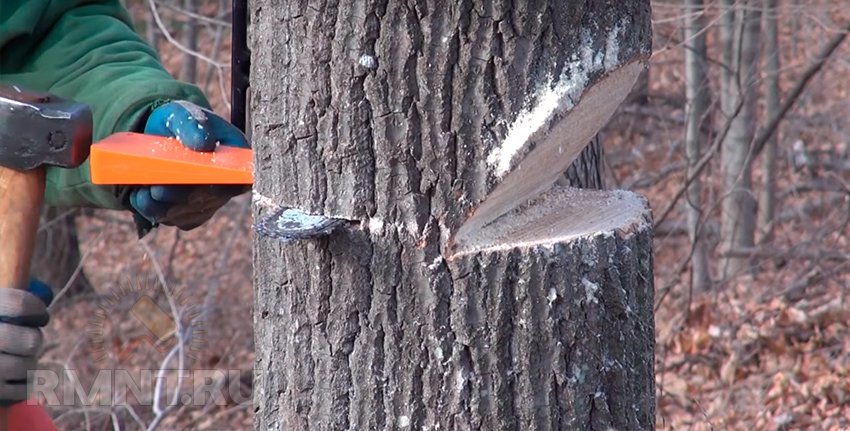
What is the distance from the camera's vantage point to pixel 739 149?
5.41 meters

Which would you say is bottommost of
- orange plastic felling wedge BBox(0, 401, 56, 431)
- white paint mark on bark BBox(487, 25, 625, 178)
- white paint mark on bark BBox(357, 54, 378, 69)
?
orange plastic felling wedge BBox(0, 401, 56, 431)

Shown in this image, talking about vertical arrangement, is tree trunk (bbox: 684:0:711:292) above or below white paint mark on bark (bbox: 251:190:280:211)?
above

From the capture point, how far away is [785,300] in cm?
511

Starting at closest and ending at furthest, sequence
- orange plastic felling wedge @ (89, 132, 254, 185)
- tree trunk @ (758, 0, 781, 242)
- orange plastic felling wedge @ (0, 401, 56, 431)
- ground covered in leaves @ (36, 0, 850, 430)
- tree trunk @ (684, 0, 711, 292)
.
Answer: orange plastic felling wedge @ (89, 132, 254, 185) → orange plastic felling wedge @ (0, 401, 56, 431) → ground covered in leaves @ (36, 0, 850, 430) → tree trunk @ (684, 0, 711, 292) → tree trunk @ (758, 0, 781, 242)

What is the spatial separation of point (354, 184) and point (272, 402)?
18.8 inches

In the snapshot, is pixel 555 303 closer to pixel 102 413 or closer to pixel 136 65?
pixel 136 65

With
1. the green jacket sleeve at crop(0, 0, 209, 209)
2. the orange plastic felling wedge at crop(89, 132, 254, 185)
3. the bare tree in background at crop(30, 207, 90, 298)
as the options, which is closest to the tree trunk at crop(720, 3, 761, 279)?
the green jacket sleeve at crop(0, 0, 209, 209)

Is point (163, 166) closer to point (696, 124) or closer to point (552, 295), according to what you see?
point (552, 295)

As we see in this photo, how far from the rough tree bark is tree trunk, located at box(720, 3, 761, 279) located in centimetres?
358

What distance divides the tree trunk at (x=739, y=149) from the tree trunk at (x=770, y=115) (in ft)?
0.36

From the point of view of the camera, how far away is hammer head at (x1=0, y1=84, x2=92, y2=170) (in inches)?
84.9

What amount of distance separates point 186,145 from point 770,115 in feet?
Answer: 13.3

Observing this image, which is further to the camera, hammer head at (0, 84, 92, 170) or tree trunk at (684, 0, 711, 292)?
tree trunk at (684, 0, 711, 292)

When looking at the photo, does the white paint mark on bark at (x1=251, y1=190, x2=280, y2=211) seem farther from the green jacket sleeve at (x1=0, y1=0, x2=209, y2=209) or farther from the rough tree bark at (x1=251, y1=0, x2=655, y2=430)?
the green jacket sleeve at (x1=0, y1=0, x2=209, y2=209)
